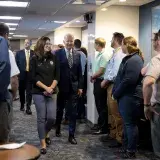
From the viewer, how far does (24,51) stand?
7.61m

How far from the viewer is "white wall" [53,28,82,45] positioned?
1092cm

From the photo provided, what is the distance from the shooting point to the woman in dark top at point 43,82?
14.7 feet

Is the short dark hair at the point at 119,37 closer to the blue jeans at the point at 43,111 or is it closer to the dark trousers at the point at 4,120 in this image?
the blue jeans at the point at 43,111

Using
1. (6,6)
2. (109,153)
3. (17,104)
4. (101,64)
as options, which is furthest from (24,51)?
(109,153)

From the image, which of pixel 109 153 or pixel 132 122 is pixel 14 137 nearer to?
pixel 109 153

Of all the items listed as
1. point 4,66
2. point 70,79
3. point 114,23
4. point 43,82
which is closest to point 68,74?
point 70,79

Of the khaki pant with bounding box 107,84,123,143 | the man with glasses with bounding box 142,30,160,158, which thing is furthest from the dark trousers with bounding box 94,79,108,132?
the man with glasses with bounding box 142,30,160,158

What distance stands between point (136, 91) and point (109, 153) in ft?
3.23

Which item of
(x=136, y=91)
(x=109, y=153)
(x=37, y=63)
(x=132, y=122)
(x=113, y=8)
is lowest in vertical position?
(x=109, y=153)

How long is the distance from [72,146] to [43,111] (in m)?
0.82

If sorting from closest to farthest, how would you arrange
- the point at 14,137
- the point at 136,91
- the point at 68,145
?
the point at 136,91 → the point at 68,145 → the point at 14,137

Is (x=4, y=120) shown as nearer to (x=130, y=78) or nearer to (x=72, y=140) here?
(x=130, y=78)

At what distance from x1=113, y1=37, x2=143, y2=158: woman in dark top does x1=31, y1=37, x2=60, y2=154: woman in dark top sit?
86cm

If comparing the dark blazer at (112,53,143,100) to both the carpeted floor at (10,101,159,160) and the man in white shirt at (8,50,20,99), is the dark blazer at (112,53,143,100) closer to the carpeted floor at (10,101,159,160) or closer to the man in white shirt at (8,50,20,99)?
the carpeted floor at (10,101,159,160)
